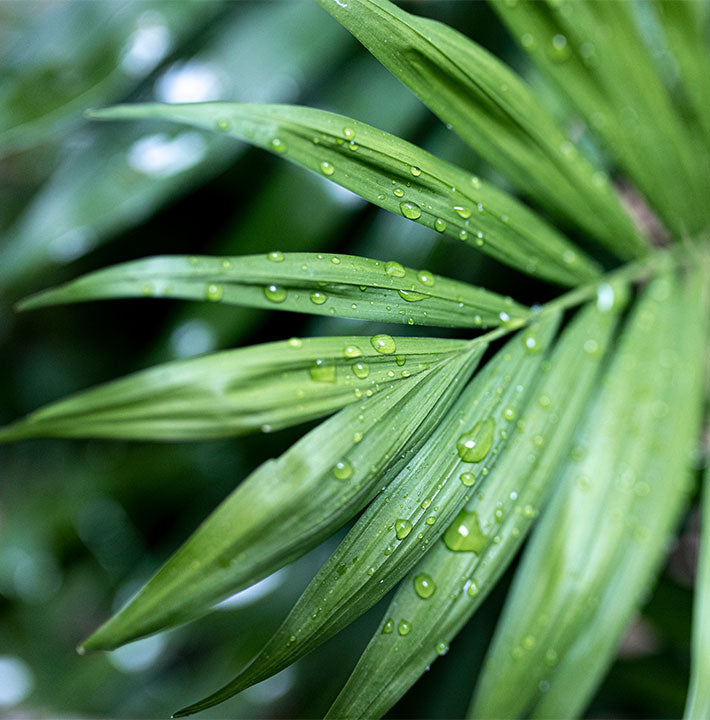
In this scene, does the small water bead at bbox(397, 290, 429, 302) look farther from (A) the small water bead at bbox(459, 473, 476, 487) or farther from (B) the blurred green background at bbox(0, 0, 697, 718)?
(B) the blurred green background at bbox(0, 0, 697, 718)

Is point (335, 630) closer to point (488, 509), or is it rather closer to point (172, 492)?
point (488, 509)

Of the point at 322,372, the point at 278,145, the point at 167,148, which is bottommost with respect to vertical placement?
the point at 322,372

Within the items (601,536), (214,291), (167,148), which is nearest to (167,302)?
(167,148)

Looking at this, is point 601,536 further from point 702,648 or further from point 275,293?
point 275,293

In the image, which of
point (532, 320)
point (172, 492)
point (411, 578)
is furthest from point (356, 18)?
point (172, 492)

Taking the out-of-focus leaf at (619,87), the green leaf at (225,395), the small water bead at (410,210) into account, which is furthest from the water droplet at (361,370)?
the out-of-focus leaf at (619,87)

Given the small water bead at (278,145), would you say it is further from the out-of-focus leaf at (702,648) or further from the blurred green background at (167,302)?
the out-of-focus leaf at (702,648)
